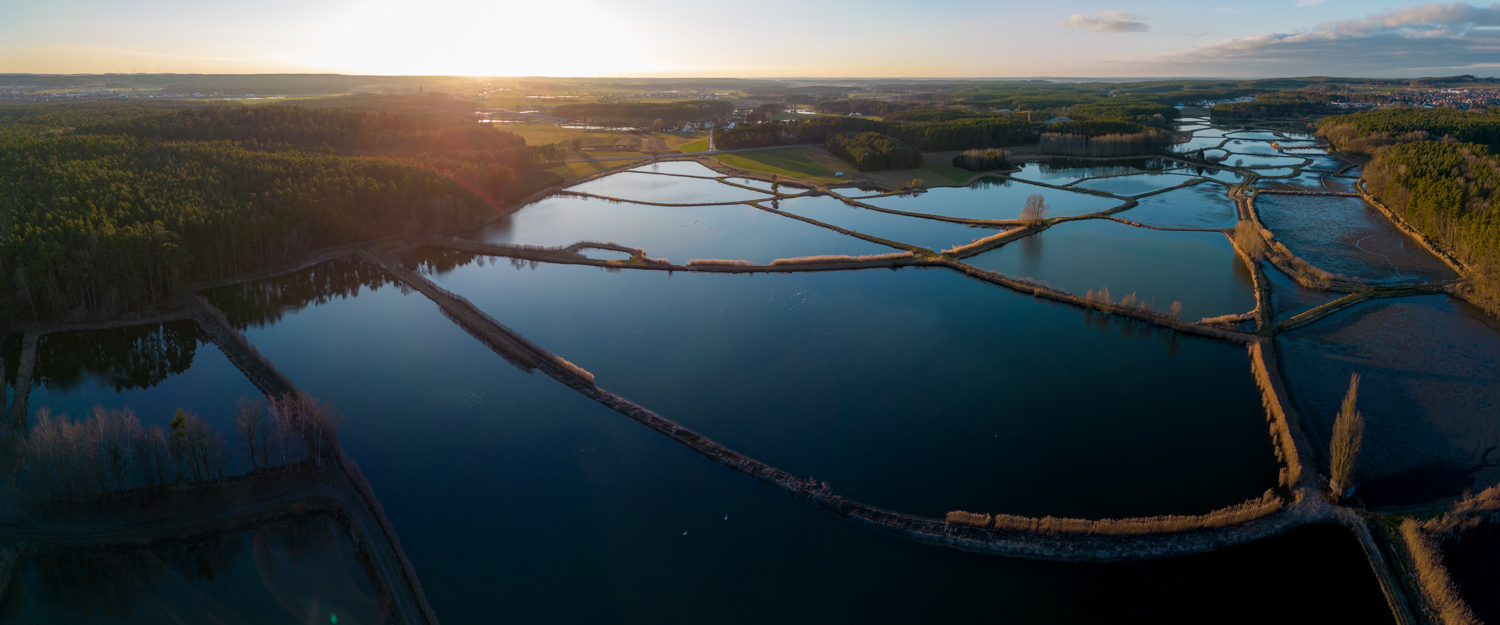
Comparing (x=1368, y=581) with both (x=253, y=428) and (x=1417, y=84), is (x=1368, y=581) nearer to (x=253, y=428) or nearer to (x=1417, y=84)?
(x=253, y=428)

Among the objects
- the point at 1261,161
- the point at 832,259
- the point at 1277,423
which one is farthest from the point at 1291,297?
the point at 1261,161

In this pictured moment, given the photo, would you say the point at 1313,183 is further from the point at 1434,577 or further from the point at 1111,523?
the point at 1111,523

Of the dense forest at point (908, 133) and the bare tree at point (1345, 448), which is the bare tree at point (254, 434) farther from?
the dense forest at point (908, 133)

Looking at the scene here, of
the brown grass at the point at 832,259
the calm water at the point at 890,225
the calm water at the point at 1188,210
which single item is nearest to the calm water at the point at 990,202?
the calm water at the point at 1188,210

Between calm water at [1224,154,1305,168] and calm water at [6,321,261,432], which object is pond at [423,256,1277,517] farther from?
calm water at [1224,154,1305,168]

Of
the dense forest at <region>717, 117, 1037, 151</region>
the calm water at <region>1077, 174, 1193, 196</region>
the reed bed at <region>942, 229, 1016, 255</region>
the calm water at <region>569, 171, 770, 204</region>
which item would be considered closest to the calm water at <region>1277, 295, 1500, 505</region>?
the reed bed at <region>942, 229, 1016, 255</region>
